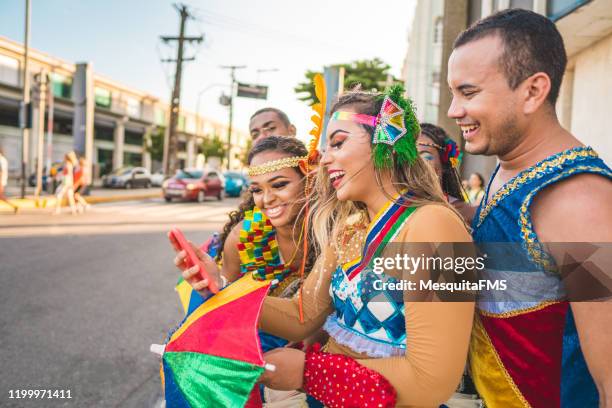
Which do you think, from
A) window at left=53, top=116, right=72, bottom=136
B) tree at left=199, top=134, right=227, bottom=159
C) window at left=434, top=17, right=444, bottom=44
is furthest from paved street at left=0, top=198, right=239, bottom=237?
tree at left=199, top=134, right=227, bottom=159

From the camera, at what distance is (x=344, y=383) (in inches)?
51.0

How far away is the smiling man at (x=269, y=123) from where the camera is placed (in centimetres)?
455

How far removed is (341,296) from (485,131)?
2.53 feet

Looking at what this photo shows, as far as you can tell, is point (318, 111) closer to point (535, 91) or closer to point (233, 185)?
point (535, 91)

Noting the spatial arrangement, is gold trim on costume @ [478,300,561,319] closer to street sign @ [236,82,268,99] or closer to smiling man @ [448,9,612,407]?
smiling man @ [448,9,612,407]

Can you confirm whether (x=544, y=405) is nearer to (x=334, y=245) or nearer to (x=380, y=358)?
(x=380, y=358)

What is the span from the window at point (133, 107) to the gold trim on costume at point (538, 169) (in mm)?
43782

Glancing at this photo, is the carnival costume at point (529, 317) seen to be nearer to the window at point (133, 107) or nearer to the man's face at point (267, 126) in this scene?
the man's face at point (267, 126)

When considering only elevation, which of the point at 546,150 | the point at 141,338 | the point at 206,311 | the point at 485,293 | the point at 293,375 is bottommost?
the point at 141,338

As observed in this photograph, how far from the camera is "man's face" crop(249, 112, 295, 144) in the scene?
454cm

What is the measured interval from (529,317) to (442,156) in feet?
7.10

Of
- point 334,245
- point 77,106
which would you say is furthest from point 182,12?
point 334,245

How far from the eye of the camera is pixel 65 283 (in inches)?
235

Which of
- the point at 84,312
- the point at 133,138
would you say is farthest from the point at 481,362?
the point at 133,138
